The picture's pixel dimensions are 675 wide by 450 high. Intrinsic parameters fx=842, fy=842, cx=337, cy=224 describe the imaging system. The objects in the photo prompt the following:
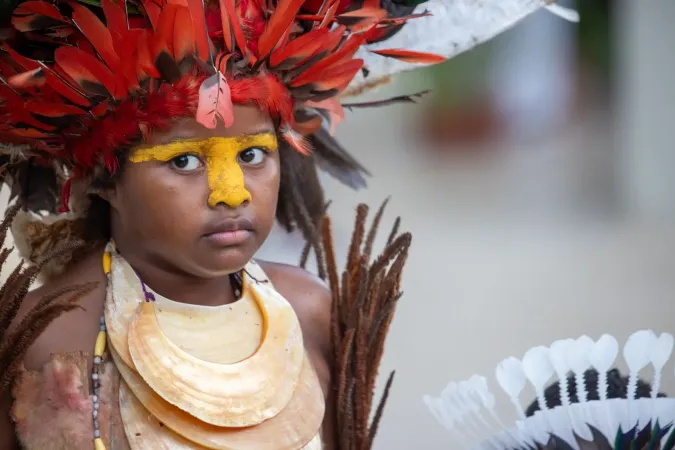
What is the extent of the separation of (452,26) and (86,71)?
50 centimetres

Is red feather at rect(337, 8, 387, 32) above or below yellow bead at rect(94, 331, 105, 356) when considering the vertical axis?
above

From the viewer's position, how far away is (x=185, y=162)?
931mm

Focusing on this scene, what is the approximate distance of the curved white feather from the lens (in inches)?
44.8

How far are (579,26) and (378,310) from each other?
350 cm

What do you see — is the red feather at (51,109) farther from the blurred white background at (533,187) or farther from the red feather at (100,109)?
the blurred white background at (533,187)

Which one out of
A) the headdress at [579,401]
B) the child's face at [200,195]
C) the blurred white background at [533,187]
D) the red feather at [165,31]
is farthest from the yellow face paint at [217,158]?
the blurred white background at [533,187]

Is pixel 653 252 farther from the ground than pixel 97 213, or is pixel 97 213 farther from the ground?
pixel 97 213

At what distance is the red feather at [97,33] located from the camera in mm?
883

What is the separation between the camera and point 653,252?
3635 millimetres

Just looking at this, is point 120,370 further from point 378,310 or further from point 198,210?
point 378,310

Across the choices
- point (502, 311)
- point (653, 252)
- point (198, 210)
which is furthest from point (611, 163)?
point (198, 210)

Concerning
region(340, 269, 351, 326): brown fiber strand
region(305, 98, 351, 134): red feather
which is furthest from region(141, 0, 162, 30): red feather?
region(340, 269, 351, 326): brown fiber strand

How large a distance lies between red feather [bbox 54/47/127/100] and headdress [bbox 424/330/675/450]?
1.96 ft

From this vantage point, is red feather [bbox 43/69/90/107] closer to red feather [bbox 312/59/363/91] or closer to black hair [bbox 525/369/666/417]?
red feather [bbox 312/59/363/91]
